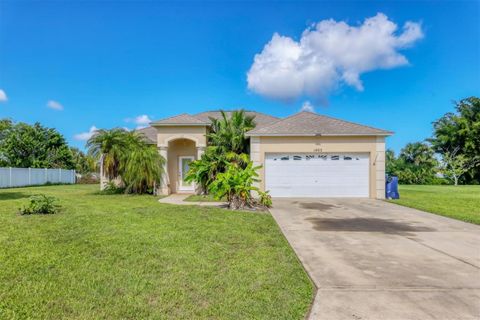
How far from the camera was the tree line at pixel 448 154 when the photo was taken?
112 ft

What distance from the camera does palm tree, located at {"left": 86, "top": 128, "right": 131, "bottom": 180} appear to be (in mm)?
16719

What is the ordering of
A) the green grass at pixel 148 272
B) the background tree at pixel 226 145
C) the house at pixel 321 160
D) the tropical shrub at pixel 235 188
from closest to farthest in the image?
the green grass at pixel 148 272
the tropical shrub at pixel 235 188
the house at pixel 321 160
the background tree at pixel 226 145

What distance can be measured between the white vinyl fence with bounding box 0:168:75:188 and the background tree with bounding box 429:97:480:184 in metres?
46.9

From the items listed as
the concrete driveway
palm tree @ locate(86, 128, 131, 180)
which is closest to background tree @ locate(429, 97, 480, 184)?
the concrete driveway

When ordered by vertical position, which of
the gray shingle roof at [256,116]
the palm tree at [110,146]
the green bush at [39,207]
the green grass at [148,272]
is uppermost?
the gray shingle roof at [256,116]

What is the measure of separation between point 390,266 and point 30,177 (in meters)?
30.5

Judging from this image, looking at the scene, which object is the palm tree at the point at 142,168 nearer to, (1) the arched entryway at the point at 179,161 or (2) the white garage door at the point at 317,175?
(1) the arched entryway at the point at 179,161

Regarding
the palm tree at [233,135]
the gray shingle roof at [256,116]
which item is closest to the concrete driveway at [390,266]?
the palm tree at [233,135]

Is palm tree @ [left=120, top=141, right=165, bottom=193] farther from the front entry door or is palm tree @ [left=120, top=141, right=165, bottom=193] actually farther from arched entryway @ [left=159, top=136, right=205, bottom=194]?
the front entry door

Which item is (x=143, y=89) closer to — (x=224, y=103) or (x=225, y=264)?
(x=224, y=103)

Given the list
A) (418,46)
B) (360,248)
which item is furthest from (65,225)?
(418,46)

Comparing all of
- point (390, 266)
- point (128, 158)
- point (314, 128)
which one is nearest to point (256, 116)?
point (314, 128)

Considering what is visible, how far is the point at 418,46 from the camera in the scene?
1688 centimetres

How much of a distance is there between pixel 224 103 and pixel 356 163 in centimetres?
1279
